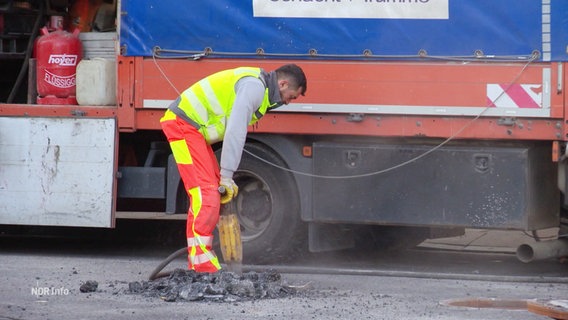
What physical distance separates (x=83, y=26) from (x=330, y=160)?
9.02 ft

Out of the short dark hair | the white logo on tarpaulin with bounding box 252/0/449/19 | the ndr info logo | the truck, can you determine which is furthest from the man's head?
the ndr info logo

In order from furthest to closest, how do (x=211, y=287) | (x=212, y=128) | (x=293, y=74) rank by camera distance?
(x=212, y=128) → (x=293, y=74) → (x=211, y=287)

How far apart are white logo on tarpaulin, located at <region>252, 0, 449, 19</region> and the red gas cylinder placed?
5.83ft

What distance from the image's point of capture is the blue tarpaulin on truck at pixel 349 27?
8602mm

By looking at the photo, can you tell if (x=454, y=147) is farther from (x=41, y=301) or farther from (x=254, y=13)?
(x=41, y=301)

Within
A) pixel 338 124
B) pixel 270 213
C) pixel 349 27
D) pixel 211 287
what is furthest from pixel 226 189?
pixel 349 27

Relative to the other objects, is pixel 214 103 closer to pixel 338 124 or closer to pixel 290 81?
pixel 290 81

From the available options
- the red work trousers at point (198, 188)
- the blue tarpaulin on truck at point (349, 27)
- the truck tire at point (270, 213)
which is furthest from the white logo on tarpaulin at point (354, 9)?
the red work trousers at point (198, 188)

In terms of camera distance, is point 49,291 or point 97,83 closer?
point 49,291

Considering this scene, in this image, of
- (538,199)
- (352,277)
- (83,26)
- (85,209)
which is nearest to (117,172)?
(85,209)

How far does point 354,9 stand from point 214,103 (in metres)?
1.67

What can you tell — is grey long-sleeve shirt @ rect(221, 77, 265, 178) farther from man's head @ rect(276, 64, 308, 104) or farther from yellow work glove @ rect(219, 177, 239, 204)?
man's head @ rect(276, 64, 308, 104)

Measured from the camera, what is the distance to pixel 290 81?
25.8 ft

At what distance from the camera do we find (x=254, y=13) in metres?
9.10
